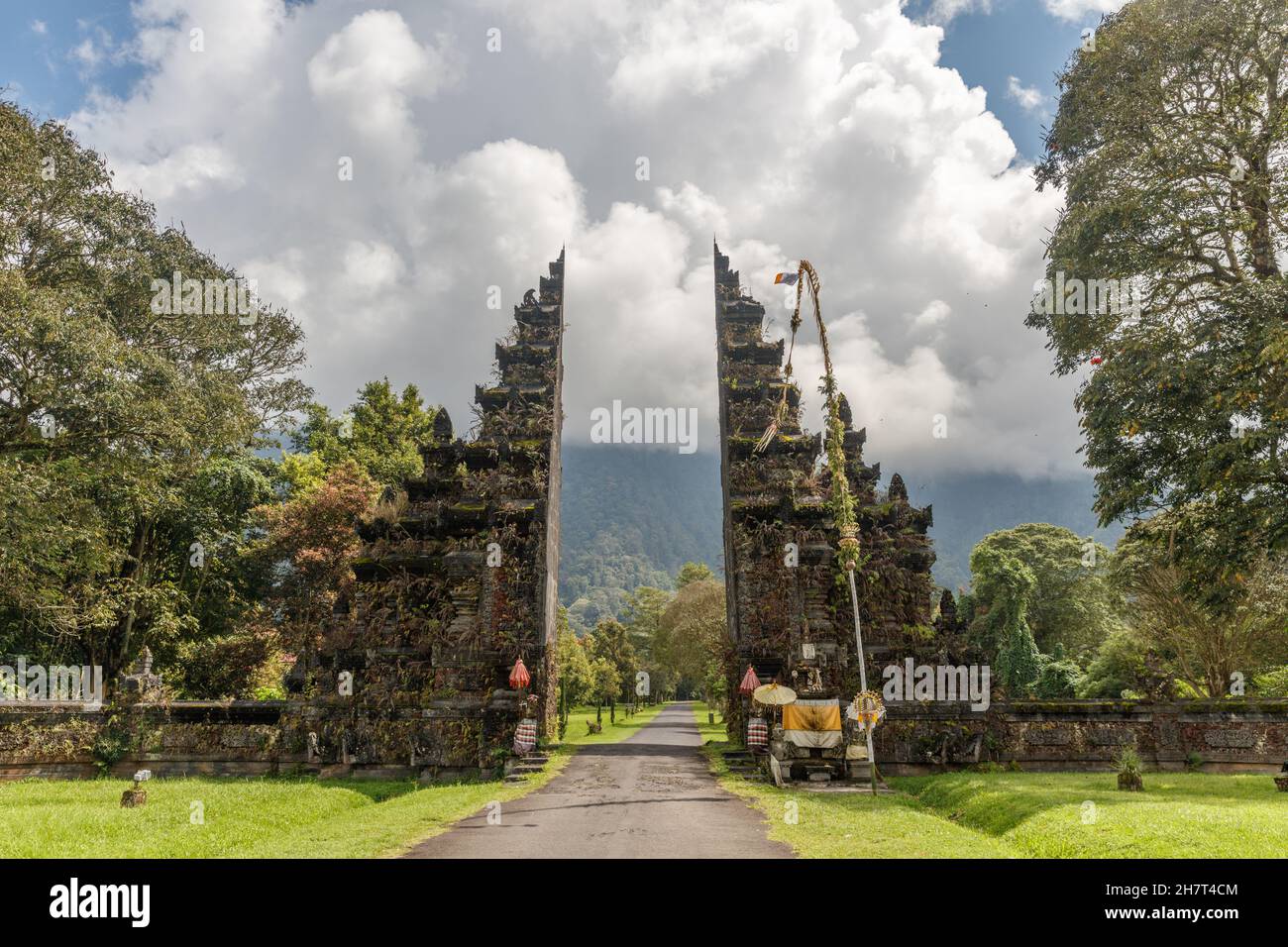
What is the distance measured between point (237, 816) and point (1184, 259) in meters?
22.8

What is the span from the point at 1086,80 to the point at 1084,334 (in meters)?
6.04

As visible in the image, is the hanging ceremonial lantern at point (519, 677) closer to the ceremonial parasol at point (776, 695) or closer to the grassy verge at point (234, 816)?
the grassy verge at point (234, 816)

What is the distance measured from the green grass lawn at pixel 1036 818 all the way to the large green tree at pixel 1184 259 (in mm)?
5323

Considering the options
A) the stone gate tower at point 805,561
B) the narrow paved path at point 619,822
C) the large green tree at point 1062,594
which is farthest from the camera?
the large green tree at point 1062,594

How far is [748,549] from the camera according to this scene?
25.3 meters

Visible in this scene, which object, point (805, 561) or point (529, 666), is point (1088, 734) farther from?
point (529, 666)

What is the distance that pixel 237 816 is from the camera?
12.8 meters

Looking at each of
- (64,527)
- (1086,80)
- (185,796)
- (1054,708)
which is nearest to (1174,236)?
(1086,80)

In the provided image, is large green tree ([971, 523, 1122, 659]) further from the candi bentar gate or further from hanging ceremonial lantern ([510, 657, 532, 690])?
hanging ceremonial lantern ([510, 657, 532, 690])

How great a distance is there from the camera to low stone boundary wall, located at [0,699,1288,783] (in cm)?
1867

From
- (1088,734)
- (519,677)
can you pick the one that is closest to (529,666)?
(519,677)

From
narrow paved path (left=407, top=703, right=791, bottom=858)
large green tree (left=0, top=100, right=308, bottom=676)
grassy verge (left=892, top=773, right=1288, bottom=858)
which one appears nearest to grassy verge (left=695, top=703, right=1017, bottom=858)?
narrow paved path (left=407, top=703, right=791, bottom=858)

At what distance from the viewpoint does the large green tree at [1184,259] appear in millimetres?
13680

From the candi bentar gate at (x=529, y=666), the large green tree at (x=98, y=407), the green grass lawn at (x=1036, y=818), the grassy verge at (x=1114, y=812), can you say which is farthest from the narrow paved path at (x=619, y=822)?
Answer: the large green tree at (x=98, y=407)
